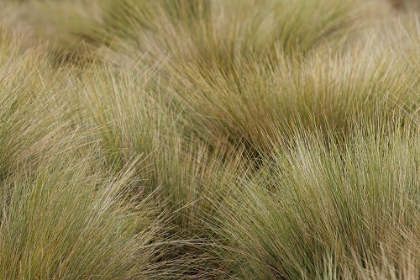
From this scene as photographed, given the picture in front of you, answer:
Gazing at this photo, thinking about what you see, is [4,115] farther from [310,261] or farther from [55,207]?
[310,261]

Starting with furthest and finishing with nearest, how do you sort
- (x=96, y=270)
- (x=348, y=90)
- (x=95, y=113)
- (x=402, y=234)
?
(x=348, y=90)
(x=95, y=113)
(x=96, y=270)
(x=402, y=234)

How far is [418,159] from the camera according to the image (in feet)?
6.42

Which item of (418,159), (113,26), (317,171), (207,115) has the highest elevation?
(418,159)

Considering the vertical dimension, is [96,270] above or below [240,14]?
below

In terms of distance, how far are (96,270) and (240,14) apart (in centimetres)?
247

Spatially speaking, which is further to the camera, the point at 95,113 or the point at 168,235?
the point at 95,113

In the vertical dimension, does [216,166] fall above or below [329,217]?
below

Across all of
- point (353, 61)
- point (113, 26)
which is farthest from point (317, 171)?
point (113, 26)

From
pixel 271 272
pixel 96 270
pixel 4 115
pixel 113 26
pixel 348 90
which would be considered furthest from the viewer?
pixel 113 26

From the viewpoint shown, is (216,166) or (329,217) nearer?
(329,217)

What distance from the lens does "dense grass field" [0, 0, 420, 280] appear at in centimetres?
180

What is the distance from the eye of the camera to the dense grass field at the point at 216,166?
1.80 metres

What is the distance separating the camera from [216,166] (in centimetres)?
249

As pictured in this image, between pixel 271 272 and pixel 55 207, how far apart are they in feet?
2.15
